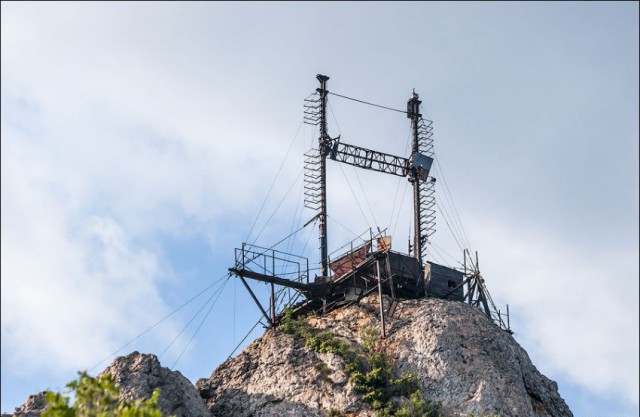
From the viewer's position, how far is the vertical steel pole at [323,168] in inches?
2859

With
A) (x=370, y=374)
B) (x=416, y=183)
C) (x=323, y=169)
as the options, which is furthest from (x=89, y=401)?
(x=416, y=183)

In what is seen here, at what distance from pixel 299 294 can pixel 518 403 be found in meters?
17.5

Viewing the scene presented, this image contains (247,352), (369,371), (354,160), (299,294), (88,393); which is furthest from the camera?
(354,160)

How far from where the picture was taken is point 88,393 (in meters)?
34.8

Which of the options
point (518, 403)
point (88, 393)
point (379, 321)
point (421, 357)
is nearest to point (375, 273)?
point (379, 321)

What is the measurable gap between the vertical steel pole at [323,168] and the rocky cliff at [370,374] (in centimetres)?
627

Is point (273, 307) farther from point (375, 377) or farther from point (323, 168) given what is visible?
point (323, 168)

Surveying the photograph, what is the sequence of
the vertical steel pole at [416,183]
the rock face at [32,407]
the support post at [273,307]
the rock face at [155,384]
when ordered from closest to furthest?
the rock face at [32,407] → the rock face at [155,384] → the support post at [273,307] → the vertical steel pole at [416,183]

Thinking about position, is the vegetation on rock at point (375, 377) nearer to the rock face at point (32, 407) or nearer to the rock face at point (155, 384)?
the rock face at point (155, 384)

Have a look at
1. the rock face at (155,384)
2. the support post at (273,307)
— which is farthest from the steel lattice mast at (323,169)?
the rock face at (155,384)

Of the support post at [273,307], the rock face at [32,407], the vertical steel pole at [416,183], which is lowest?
the rock face at [32,407]

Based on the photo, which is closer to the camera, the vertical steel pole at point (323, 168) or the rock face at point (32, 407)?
the rock face at point (32, 407)

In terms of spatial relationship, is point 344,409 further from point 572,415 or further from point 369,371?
point 572,415

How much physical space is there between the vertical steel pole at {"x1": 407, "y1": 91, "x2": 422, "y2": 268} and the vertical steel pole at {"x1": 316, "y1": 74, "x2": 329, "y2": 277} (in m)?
6.53
